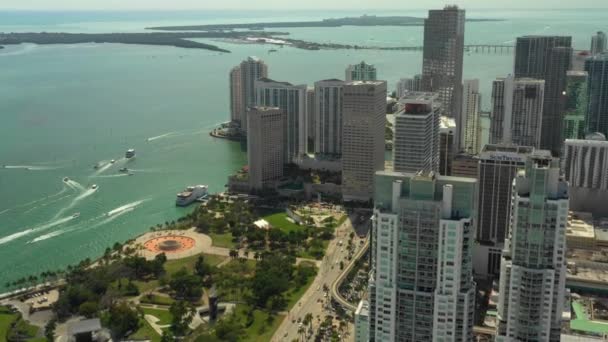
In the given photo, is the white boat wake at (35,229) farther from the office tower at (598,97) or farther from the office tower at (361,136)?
the office tower at (598,97)

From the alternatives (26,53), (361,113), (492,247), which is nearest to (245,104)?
(361,113)

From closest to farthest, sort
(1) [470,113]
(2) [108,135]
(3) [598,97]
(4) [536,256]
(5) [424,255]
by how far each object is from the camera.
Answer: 1. (5) [424,255]
2. (4) [536,256]
3. (3) [598,97]
4. (1) [470,113]
5. (2) [108,135]

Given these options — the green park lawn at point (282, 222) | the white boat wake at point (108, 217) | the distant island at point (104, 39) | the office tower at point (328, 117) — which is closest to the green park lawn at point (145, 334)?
the white boat wake at point (108, 217)

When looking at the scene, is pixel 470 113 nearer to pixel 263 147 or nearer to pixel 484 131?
pixel 484 131

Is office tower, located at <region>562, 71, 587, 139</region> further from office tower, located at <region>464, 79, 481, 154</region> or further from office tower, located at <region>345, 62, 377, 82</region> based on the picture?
office tower, located at <region>345, 62, 377, 82</region>

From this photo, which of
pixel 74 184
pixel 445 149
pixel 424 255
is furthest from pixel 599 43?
pixel 424 255
